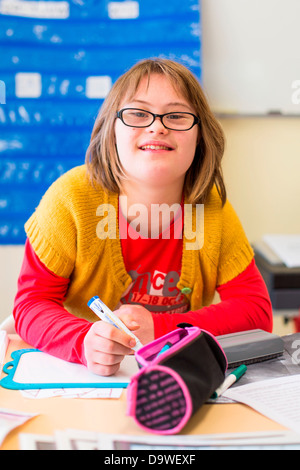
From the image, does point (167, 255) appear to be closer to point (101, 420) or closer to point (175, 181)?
point (175, 181)

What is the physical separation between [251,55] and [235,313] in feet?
4.29

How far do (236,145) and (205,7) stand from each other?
55 cm

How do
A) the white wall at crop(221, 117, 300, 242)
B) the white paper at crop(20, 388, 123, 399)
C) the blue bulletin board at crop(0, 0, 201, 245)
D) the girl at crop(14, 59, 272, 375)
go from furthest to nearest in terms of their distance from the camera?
the white wall at crop(221, 117, 300, 242) → the blue bulletin board at crop(0, 0, 201, 245) → the girl at crop(14, 59, 272, 375) → the white paper at crop(20, 388, 123, 399)

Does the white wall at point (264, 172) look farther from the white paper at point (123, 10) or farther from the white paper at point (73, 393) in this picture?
the white paper at point (73, 393)

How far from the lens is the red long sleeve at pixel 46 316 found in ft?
2.59

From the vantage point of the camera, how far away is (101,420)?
59cm

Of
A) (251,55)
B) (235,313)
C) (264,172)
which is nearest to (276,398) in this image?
(235,313)

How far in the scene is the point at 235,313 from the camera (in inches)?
36.9

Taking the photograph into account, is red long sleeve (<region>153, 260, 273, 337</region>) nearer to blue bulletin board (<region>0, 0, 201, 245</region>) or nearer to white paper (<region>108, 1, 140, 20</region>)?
blue bulletin board (<region>0, 0, 201, 245</region>)

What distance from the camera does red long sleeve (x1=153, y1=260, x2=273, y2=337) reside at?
2.88 ft

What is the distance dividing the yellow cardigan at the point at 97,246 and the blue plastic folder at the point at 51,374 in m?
0.22

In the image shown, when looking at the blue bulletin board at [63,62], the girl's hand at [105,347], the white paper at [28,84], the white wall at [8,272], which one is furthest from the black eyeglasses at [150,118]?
the white wall at [8,272]

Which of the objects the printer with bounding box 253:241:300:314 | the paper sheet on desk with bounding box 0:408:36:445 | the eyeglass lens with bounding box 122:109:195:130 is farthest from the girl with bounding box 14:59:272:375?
the printer with bounding box 253:241:300:314
